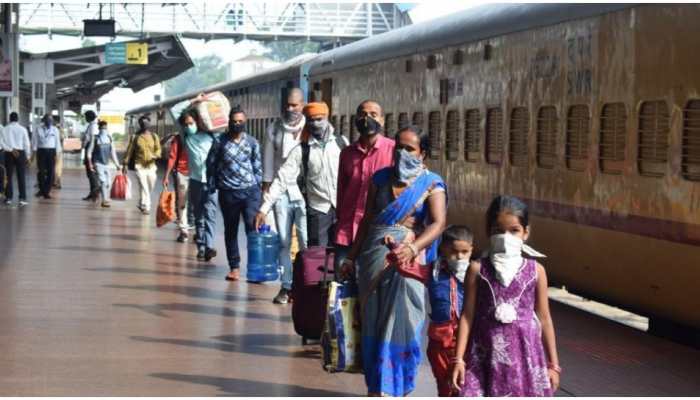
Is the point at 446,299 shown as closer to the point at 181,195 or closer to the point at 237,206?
the point at 237,206

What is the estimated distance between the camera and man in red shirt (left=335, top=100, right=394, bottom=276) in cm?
878

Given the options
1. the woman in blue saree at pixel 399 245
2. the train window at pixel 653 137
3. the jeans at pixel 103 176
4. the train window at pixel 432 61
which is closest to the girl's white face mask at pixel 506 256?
the woman in blue saree at pixel 399 245

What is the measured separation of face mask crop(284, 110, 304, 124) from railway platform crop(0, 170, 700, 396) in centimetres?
159

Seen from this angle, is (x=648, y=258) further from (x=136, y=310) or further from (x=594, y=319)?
(x=136, y=310)

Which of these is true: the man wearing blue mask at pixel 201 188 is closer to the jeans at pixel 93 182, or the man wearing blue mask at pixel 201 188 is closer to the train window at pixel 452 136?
the train window at pixel 452 136

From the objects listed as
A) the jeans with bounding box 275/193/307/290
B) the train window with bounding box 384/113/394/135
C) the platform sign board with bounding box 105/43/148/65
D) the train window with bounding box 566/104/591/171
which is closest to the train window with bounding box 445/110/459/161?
the train window with bounding box 384/113/394/135

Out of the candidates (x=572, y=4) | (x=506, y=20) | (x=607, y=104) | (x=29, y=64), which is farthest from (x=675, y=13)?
(x=29, y=64)

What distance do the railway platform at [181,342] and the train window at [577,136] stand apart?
132cm

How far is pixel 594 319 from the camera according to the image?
41.1ft

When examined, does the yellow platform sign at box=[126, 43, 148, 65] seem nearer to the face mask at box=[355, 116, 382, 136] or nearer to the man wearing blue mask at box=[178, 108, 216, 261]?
the man wearing blue mask at box=[178, 108, 216, 261]

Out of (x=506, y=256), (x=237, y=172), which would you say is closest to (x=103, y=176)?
(x=237, y=172)

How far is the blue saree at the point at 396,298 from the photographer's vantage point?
7.97 metres

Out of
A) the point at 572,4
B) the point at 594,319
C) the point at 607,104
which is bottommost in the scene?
the point at 594,319

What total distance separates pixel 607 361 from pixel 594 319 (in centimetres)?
251
